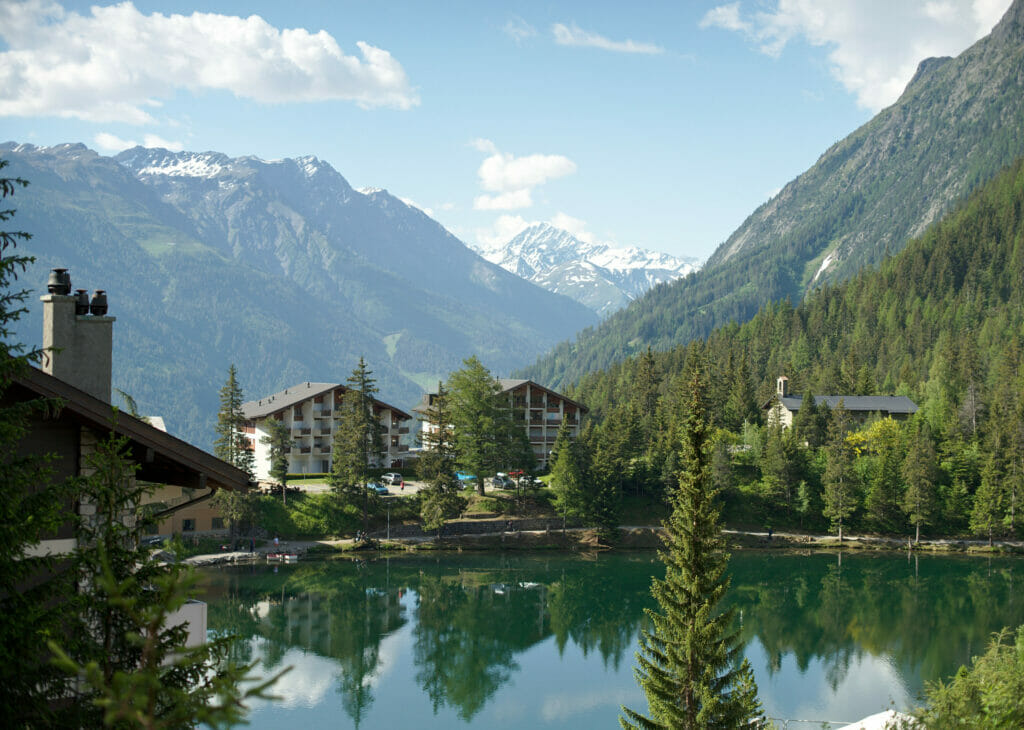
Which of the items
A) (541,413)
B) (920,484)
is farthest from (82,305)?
(541,413)

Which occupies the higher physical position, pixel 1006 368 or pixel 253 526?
pixel 1006 368

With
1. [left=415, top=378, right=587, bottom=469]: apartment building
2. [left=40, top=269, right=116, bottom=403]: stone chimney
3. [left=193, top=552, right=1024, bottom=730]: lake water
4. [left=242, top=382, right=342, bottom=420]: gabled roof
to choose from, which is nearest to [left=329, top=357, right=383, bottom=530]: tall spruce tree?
[left=193, top=552, right=1024, bottom=730]: lake water

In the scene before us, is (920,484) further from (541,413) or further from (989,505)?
(541,413)

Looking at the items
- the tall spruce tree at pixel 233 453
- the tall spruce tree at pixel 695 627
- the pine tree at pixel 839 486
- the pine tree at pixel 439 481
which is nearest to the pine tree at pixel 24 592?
the tall spruce tree at pixel 695 627

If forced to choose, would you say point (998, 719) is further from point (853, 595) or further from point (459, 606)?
point (853, 595)

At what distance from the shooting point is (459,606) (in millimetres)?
62250

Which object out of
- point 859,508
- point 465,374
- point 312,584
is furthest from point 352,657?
point 859,508

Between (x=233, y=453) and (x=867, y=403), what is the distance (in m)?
79.9

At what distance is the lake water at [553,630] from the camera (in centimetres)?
4494

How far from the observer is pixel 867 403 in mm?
113562

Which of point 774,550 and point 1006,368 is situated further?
point 1006,368

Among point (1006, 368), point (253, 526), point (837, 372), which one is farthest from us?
point (837, 372)

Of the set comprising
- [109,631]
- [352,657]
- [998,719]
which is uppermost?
[109,631]

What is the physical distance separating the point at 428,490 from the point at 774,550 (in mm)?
34144
